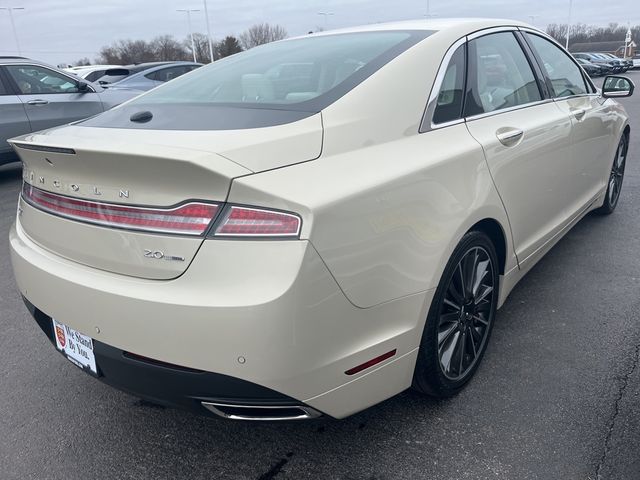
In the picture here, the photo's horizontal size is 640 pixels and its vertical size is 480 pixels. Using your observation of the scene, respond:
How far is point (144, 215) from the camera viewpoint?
70.0 inches

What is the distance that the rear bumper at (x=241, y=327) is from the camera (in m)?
1.64

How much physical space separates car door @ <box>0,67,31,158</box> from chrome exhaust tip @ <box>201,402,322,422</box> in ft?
21.7

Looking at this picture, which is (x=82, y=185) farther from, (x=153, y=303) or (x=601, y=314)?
(x=601, y=314)

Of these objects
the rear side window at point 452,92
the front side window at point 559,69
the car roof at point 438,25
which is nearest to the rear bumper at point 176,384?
the rear side window at point 452,92

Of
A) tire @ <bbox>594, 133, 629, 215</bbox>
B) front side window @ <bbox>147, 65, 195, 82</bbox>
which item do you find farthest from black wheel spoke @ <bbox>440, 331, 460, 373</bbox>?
front side window @ <bbox>147, 65, 195, 82</bbox>

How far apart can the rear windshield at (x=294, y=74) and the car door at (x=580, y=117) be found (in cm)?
132

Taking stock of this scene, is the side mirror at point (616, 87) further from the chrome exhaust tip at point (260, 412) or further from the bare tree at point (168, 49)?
the bare tree at point (168, 49)

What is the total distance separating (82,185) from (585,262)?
136 inches

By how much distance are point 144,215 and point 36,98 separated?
6.74 meters

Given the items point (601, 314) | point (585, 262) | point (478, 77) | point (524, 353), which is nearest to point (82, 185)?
point (478, 77)

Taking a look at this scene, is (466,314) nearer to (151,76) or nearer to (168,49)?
(151,76)

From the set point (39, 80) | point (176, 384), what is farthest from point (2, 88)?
point (176, 384)

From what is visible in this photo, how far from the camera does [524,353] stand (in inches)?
114

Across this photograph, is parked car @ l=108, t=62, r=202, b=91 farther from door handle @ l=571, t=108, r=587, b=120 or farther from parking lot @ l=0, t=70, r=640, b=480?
parking lot @ l=0, t=70, r=640, b=480
